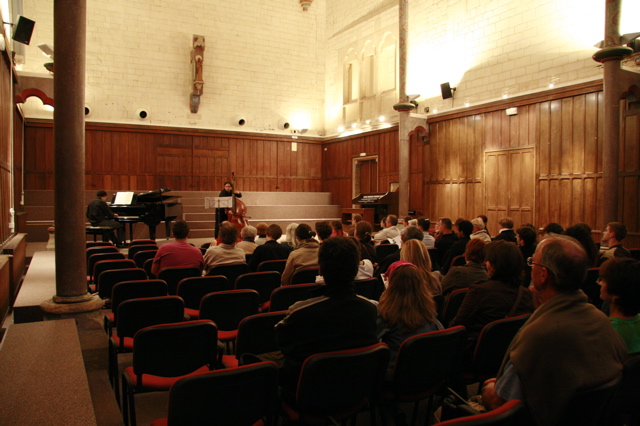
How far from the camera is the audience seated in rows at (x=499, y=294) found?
2.76m

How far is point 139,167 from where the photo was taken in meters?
14.7

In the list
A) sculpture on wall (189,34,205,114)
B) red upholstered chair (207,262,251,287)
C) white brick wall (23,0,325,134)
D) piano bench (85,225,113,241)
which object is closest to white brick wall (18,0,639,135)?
white brick wall (23,0,325,134)

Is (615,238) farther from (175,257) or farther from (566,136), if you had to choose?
(566,136)

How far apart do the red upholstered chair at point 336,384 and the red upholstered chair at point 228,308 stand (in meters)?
1.19

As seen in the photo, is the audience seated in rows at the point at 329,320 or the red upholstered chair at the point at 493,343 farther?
the red upholstered chair at the point at 493,343

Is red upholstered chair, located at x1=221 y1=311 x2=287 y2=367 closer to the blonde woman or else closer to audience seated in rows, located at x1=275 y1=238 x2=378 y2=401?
audience seated in rows, located at x1=275 y1=238 x2=378 y2=401

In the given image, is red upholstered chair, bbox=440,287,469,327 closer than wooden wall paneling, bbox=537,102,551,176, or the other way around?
red upholstered chair, bbox=440,287,469,327

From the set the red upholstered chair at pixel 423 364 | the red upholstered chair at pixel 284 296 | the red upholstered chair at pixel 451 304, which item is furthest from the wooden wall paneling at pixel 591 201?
the red upholstered chair at pixel 423 364

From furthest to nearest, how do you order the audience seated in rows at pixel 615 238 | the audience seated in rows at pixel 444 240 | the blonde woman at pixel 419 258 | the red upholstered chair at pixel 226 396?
the audience seated in rows at pixel 444 240, the audience seated in rows at pixel 615 238, the blonde woman at pixel 419 258, the red upholstered chair at pixel 226 396

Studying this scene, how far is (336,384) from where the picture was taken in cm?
206

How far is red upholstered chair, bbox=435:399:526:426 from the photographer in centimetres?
128

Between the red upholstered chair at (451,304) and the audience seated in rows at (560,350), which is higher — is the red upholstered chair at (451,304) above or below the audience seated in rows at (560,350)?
below

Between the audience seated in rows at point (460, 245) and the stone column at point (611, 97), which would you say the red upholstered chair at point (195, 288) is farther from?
the stone column at point (611, 97)

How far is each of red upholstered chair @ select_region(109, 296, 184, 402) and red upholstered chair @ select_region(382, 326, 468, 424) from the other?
148 cm
